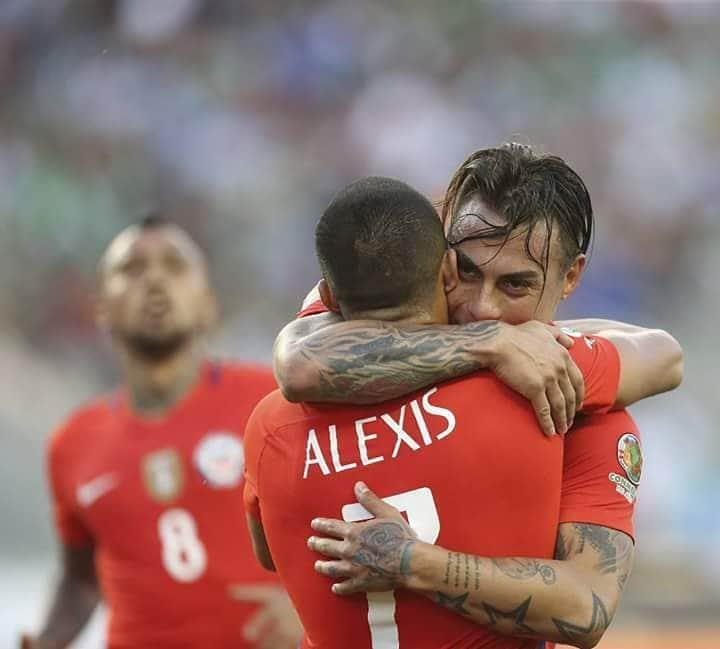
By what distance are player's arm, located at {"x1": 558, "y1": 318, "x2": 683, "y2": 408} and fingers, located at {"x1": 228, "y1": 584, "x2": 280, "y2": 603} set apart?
7.07ft

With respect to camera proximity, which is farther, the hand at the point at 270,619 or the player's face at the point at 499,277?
the hand at the point at 270,619

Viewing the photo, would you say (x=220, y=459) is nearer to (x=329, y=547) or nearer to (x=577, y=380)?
(x=329, y=547)

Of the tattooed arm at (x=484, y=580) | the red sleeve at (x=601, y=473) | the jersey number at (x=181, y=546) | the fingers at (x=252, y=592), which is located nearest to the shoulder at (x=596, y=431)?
the red sleeve at (x=601, y=473)

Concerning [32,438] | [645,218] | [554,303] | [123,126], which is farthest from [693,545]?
[554,303]

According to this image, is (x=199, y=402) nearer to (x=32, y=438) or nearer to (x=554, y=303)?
(x=554, y=303)

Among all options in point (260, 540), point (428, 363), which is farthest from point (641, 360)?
point (260, 540)

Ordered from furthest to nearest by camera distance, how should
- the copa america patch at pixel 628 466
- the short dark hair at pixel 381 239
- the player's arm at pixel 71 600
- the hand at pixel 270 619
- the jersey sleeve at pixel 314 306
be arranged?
the player's arm at pixel 71 600 → the hand at pixel 270 619 → the jersey sleeve at pixel 314 306 → the copa america patch at pixel 628 466 → the short dark hair at pixel 381 239

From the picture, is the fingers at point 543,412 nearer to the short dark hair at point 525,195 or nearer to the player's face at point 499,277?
the player's face at point 499,277

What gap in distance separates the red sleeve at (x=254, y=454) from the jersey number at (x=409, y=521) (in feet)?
0.79

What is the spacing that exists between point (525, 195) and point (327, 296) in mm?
444

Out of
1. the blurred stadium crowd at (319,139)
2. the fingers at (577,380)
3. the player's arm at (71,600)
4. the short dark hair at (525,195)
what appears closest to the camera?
the fingers at (577,380)

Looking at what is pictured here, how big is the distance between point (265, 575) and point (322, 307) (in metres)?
2.13

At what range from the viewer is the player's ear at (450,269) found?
2.41 metres

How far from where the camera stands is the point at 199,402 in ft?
16.4
